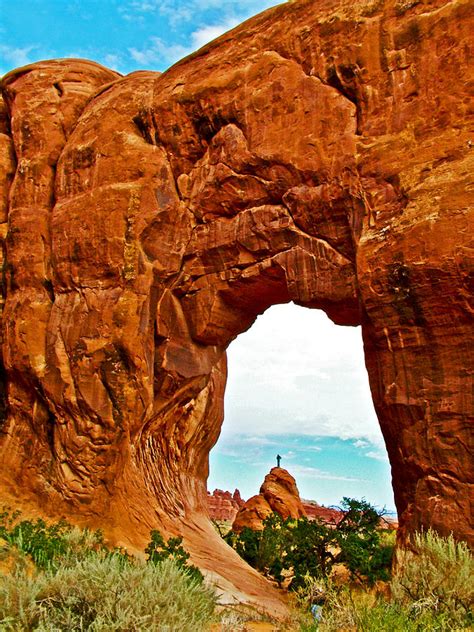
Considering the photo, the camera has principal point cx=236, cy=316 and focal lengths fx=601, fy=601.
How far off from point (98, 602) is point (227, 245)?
8.05 m

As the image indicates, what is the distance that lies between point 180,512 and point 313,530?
3241 millimetres

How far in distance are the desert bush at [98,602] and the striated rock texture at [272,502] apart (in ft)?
60.1

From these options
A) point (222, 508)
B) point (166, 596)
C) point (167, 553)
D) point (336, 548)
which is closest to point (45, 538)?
point (167, 553)

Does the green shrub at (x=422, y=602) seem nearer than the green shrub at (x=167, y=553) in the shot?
Yes

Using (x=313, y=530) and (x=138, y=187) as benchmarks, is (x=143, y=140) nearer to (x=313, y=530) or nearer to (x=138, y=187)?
(x=138, y=187)

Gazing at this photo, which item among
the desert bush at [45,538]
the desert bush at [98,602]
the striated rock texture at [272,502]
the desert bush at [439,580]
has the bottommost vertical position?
the desert bush at [98,602]

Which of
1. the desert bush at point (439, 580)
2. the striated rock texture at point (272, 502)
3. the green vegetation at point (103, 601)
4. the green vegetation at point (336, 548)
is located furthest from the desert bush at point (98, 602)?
the striated rock texture at point (272, 502)

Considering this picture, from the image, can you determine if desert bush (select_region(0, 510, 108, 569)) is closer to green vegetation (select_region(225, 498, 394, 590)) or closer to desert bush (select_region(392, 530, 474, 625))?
green vegetation (select_region(225, 498, 394, 590))

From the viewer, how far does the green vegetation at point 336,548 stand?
12.4 m

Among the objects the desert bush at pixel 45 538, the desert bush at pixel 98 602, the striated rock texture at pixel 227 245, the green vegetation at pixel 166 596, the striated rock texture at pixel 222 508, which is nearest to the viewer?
the desert bush at pixel 98 602

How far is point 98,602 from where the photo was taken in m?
6.63

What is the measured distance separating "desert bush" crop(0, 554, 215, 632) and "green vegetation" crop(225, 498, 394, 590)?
598cm

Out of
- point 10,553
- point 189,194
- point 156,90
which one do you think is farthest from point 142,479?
point 156,90

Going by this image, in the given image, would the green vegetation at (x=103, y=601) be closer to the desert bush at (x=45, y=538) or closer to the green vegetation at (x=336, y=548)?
the desert bush at (x=45, y=538)
